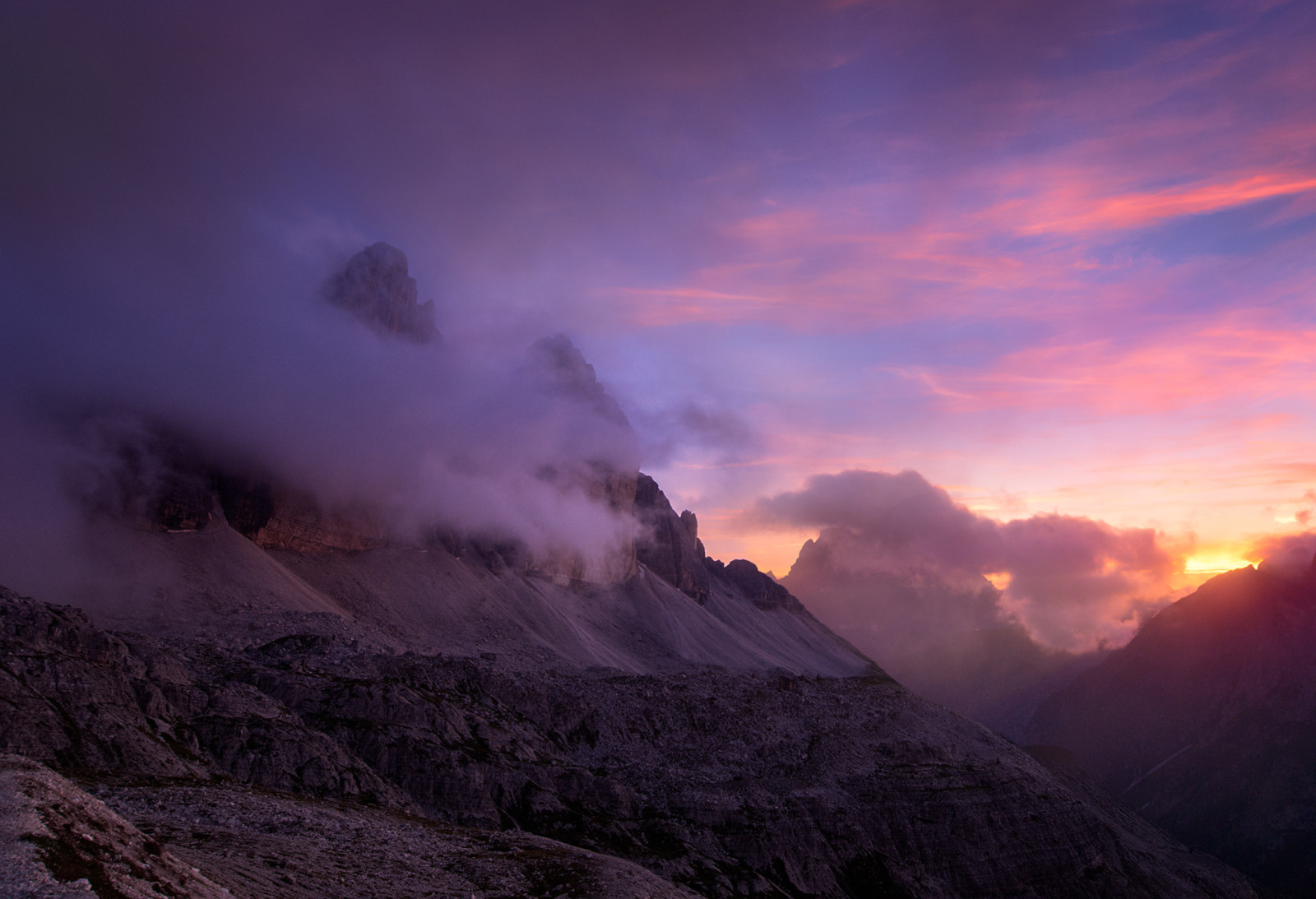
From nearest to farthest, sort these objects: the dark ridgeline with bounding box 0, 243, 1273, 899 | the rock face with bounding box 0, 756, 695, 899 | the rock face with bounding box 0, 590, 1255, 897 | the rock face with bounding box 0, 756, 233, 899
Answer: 1. the rock face with bounding box 0, 756, 233, 899
2. the rock face with bounding box 0, 756, 695, 899
3. the dark ridgeline with bounding box 0, 243, 1273, 899
4. the rock face with bounding box 0, 590, 1255, 897

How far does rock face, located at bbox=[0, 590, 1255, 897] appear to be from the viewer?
255 feet

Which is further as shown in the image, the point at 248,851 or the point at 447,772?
the point at 447,772

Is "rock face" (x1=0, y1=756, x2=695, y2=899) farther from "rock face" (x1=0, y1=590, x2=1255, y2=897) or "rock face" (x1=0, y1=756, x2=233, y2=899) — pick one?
"rock face" (x1=0, y1=590, x2=1255, y2=897)

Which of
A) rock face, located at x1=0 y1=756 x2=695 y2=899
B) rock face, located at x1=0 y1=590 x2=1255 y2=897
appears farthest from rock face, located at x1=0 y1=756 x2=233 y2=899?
rock face, located at x1=0 y1=590 x2=1255 y2=897

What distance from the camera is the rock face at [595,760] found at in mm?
77750

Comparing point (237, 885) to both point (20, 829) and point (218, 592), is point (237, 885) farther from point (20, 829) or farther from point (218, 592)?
point (218, 592)

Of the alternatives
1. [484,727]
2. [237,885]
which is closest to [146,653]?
[484,727]

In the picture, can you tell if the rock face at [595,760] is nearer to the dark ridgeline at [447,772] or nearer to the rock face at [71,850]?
the dark ridgeline at [447,772]

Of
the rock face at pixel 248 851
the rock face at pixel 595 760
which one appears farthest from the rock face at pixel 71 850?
the rock face at pixel 595 760

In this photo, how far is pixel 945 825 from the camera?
13912cm

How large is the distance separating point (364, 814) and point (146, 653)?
3883 centimetres

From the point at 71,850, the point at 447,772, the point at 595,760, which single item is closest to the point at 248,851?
the point at 71,850

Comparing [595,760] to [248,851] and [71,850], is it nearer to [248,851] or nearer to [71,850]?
[248,851]

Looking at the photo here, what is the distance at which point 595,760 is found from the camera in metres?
133
